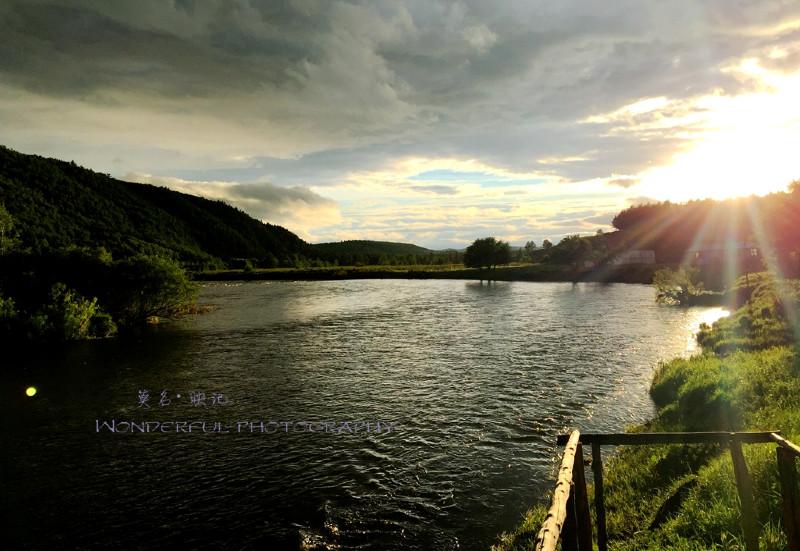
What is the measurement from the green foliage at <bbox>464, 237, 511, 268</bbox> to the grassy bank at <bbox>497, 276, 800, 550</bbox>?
6010 inches

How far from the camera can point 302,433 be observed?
2152 cm

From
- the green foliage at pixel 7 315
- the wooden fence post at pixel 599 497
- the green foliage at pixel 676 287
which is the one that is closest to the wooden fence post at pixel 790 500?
the wooden fence post at pixel 599 497

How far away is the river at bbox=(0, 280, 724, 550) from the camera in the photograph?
14172 mm

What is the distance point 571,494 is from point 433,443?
13.1 meters

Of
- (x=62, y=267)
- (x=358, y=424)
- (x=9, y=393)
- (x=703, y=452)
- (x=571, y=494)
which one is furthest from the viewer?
(x=62, y=267)

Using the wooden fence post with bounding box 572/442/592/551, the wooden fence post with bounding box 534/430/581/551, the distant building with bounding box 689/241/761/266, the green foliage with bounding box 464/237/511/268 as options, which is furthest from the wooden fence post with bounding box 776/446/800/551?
the green foliage with bounding box 464/237/511/268

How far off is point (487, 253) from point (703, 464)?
555 feet

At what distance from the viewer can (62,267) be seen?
50.6m

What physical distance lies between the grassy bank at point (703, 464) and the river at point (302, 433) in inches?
89.7

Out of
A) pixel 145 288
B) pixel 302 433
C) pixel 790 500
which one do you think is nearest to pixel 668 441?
pixel 790 500

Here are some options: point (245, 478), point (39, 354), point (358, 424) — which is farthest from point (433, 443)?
point (39, 354)

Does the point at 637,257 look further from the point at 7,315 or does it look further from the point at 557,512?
the point at 557,512

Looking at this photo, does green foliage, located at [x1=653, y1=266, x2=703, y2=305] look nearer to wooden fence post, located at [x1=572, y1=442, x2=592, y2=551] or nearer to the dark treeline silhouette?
the dark treeline silhouette

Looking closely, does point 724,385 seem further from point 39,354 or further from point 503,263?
point 503,263
